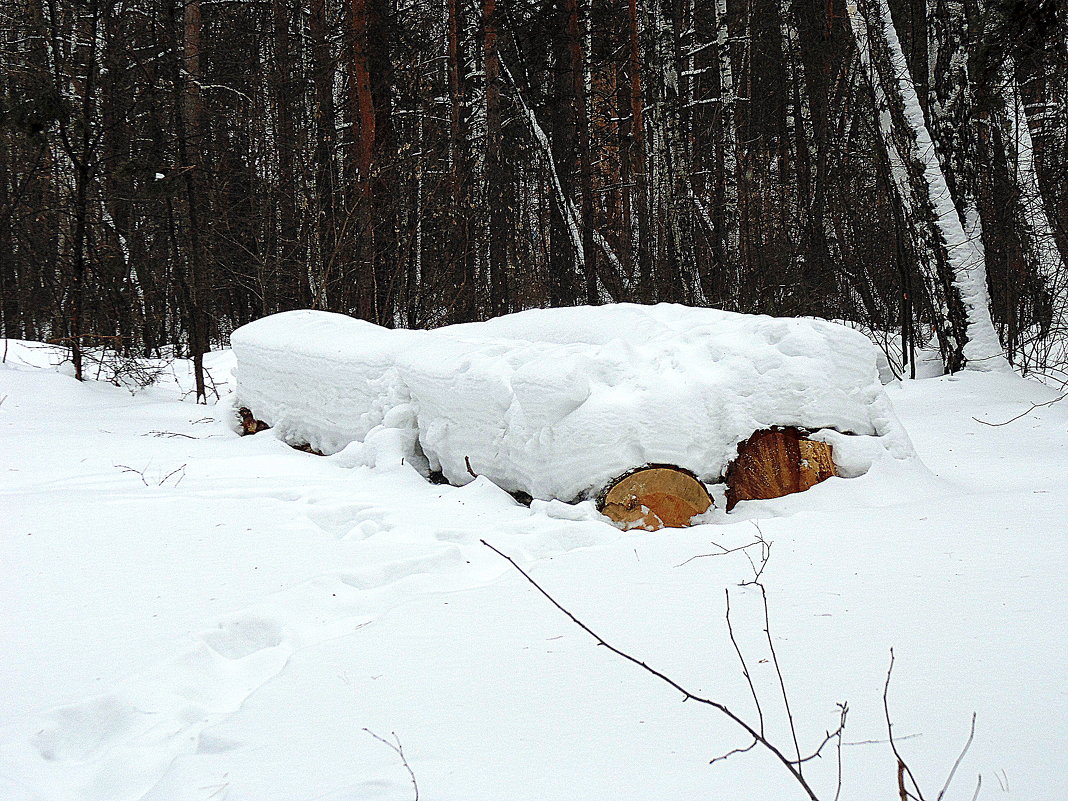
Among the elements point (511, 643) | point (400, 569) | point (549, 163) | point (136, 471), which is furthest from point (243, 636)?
point (549, 163)

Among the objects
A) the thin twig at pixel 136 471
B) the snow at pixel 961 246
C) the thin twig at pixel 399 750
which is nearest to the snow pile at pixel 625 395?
the thin twig at pixel 136 471

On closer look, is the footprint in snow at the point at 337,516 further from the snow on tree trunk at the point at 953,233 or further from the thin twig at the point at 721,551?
the snow on tree trunk at the point at 953,233

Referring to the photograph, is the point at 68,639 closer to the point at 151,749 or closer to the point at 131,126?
the point at 151,749

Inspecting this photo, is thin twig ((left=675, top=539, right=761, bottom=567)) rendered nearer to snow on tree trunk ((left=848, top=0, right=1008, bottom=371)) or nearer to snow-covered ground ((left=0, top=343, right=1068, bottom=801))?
snow-covered ground ((left=0, top=343, right=1068, bottom=801))

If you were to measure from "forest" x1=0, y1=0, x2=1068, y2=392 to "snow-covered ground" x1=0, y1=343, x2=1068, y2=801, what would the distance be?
4.10 meters

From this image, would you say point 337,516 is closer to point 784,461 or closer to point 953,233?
point 784,461

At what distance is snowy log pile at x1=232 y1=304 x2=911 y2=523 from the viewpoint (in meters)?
3.20

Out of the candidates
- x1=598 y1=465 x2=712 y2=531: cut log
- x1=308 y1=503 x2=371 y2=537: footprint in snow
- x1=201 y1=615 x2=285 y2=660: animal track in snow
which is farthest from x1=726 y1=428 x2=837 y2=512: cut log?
x1=201 y1=615 x2=285 y2=660: animal track in snow

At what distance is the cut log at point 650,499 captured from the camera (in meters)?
3.10

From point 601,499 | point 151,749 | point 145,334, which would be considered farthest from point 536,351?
point 145,334

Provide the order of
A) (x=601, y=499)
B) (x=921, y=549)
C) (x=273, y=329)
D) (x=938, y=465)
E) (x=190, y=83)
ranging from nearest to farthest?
(x=921, y=549), (x=601, y=499), (x=938, y=465), (x=273, y=329), (x=190, y=83)

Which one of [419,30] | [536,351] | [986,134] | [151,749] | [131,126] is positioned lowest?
[151,749]

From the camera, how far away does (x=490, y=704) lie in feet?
5.66

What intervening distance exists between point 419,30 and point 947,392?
11765 millimetres
